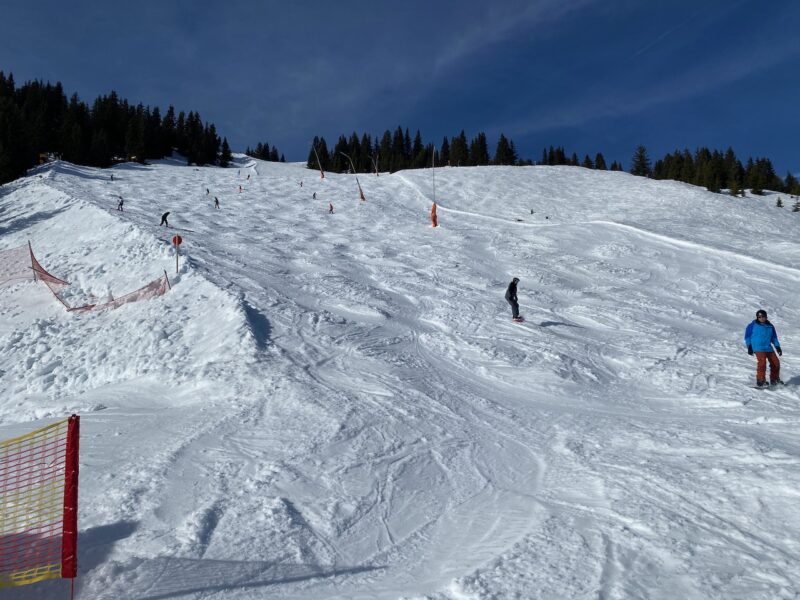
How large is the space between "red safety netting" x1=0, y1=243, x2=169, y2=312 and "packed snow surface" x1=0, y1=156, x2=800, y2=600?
36 cm

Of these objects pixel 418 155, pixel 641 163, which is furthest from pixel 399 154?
pixel 641 163

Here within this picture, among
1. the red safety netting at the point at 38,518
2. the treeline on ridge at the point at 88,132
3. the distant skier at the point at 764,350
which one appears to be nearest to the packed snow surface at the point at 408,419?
the red safety netting at the point at 38,518

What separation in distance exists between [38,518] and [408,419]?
171 inches

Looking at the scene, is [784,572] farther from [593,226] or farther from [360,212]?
[360,212]

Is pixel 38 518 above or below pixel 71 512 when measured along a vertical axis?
below

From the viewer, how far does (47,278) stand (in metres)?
15.4

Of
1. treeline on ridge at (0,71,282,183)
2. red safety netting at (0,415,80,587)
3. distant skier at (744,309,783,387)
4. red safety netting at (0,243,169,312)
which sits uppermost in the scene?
treeline on ridge at (0,71,282,183)

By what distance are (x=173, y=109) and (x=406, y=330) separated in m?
102

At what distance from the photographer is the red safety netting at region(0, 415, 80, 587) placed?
3678 millimetres

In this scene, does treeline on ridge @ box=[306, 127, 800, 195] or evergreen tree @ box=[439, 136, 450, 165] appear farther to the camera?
evergreen tree @ box=[439, 136, 450, 165]

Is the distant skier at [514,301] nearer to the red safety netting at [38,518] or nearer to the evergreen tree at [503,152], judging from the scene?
the red safety netting at [38,518]

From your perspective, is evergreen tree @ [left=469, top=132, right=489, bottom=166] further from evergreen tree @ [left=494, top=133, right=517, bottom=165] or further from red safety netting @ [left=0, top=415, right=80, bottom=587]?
red safety netting @ [left=0, top=415, right=80, bottom=587]

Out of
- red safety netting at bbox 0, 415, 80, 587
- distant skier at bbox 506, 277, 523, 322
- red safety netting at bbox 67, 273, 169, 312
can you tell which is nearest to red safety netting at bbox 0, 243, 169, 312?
red safety netting at bbox 67, 273, 169, 312

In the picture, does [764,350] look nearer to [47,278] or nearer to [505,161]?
[47,278]
